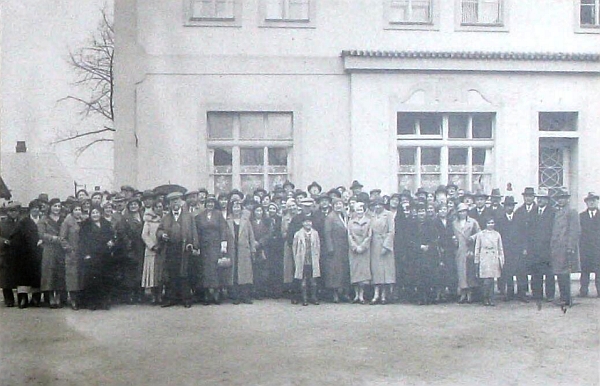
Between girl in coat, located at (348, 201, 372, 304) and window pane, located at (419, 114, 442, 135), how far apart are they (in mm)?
413

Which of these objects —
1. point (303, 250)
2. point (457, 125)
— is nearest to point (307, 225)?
point (303, 250)

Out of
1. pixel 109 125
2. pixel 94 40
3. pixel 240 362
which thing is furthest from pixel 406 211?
pixel 94 40

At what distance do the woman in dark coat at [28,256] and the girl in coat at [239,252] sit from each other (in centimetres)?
64

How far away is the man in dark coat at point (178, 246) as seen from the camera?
2.12m

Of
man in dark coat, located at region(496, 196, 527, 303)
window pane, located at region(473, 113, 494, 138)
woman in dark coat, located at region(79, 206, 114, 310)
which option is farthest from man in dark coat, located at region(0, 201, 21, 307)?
man in dark coat, located at region(496, 196, 527, 303)

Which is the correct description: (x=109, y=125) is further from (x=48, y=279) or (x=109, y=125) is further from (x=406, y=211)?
(x=406, y=211)

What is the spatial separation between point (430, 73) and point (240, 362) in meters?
1.20

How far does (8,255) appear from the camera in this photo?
205 centimetres

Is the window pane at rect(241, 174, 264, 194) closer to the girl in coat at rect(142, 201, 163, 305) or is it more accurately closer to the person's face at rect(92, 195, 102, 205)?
the girl in coat at rect(142, 201, 163, 305)

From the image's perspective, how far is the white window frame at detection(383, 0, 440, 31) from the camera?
2.16 meters

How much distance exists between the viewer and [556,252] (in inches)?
91.8

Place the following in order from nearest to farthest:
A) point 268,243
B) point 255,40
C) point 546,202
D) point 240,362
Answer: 1. point 240,362
2. point 255,40
3. point 546,202
4. point 268,243

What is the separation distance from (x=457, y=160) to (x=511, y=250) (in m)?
0.45

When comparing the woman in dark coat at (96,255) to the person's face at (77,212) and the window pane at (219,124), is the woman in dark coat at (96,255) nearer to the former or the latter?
the person's face at (77,212)
